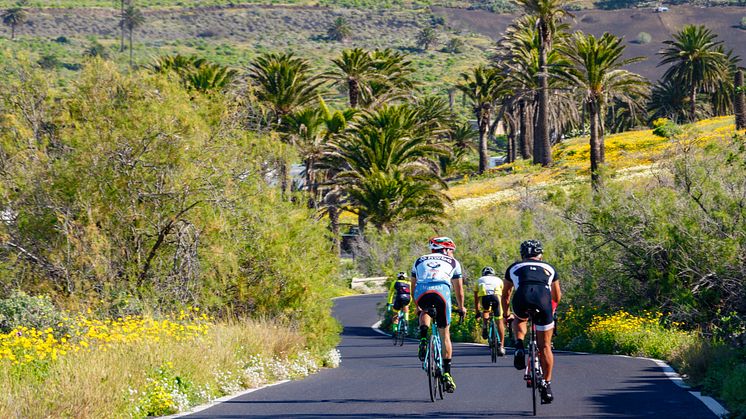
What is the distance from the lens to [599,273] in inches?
1016

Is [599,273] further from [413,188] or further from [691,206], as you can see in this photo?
[413,188]

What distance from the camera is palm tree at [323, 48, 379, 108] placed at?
64250 mm

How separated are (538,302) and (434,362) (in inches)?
75.1

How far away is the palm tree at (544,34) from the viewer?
59406 mm

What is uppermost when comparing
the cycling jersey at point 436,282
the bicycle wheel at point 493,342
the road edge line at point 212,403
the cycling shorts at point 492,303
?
the cycling jersey at point 436,282

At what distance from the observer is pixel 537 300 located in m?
11.7

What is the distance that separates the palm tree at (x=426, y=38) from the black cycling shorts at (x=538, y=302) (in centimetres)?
→ 16790

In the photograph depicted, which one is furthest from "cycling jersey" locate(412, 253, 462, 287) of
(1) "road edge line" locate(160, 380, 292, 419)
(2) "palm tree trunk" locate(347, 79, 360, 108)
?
(2) "palm tree trunk" locate(347, 79, 360, 108)

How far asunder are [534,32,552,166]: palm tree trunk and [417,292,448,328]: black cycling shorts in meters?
45.5

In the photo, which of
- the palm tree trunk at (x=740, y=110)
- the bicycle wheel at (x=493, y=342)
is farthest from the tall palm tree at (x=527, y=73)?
the bicycle wheel at (x=493, y=342)

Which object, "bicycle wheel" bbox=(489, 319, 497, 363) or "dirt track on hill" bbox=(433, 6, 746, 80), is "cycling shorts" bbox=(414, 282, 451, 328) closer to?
"bicycle wheel" bbox=(489, 319, 497, 363)

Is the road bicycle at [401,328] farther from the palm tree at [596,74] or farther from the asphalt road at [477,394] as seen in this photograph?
the palm tree at [596,74]

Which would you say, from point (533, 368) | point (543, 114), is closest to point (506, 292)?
point (533, 368)

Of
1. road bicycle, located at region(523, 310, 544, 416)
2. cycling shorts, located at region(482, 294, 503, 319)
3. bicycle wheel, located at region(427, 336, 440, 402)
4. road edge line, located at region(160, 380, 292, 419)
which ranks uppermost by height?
road bicycle, located at region(523, 310, 544, 416)
